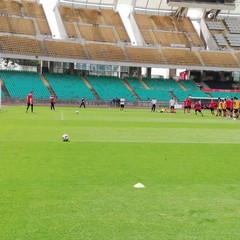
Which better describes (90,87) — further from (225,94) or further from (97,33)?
(225,94)

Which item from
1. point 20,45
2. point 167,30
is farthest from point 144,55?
point 20,45

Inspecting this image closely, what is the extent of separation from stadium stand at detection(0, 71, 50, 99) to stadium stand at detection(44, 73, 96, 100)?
1.62m

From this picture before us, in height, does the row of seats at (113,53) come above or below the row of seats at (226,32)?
below

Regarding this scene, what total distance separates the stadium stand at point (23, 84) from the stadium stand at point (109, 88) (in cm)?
777

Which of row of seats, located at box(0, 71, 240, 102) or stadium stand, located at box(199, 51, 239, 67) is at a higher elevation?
stadium stand, located at box(199, 51, 239, 67)

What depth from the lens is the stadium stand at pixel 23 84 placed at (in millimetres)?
54938

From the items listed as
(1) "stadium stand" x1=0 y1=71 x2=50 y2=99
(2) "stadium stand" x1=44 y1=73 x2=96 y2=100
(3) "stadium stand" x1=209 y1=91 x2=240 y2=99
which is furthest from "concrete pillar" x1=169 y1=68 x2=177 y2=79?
(1) "stadium stand" x1=0 y1=71 x2=50 y2=99

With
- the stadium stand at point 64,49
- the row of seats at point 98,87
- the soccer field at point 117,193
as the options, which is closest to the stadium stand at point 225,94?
the row of seats at point 98,87

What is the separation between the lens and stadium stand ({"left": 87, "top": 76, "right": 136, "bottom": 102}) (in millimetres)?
60656

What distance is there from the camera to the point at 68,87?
59906 mm

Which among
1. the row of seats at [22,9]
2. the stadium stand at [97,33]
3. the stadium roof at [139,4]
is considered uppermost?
the stadium roof at [139,4]

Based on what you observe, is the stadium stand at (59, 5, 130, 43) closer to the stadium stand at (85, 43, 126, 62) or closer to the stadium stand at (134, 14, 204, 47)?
the stadium stand at (85, 43, 126, 62)

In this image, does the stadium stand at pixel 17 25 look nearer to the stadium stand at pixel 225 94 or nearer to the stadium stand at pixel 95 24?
the stadium stand at pixel 95 24

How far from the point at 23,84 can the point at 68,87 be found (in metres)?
6.05
